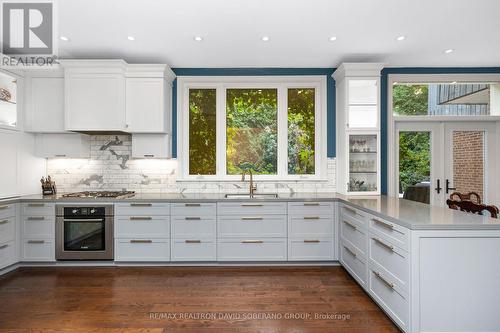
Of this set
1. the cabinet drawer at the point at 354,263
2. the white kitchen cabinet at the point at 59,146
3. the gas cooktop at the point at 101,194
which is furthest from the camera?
the white kitchen cabinet at the point at 59,146

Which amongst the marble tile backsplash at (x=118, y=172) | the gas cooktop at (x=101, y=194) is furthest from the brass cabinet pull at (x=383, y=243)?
the gas cooktop at (x=101, y=194)

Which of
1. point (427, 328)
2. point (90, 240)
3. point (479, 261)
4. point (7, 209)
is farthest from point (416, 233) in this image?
point (7, 209)

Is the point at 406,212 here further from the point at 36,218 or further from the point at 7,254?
the point at 7,254

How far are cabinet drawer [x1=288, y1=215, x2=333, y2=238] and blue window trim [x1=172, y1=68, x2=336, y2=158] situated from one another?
108 cm

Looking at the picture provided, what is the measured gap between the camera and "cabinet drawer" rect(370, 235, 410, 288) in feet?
6.89

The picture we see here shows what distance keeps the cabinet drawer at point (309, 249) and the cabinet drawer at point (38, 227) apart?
3.06 metres

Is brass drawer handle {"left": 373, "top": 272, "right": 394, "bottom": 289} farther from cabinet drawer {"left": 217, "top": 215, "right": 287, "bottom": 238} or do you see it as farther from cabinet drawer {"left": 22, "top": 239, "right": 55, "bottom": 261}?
cabinet drawer {"left": 22, "top": 239, "right": 55, "bottom": 261}

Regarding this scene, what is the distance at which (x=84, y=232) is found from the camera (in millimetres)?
3586

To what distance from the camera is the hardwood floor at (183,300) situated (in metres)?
2.34

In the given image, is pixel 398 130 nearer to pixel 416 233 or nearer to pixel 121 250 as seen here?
pixel 416 233

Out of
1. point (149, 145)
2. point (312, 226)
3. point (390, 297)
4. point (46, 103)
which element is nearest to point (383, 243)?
point (390, 297)

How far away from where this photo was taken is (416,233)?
2.00 metres

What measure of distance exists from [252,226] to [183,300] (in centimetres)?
123

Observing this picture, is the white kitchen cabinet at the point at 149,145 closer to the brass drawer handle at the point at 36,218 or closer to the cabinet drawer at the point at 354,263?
the brass drawer handle at the point at 36,218
